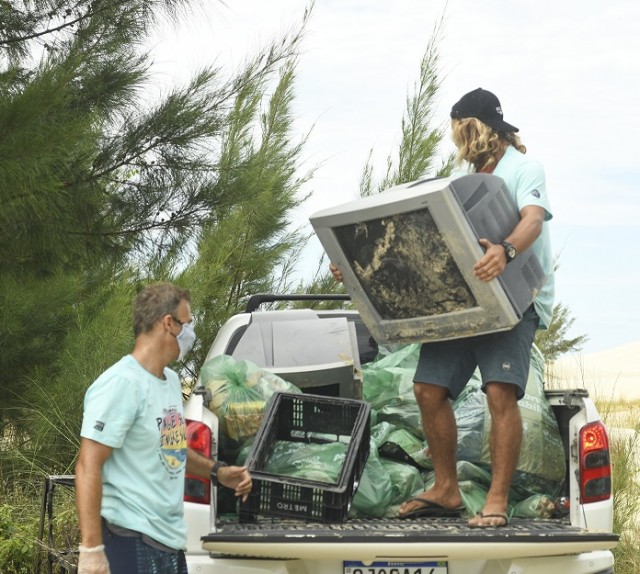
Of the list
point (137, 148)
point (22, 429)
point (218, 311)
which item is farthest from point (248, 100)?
point (22, 429)

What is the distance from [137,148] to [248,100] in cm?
304

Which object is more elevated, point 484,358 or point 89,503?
point 484,358

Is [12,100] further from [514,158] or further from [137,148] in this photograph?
[514,158]

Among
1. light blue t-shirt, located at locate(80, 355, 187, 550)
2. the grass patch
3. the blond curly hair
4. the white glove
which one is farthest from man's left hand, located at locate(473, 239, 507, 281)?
the grass patch

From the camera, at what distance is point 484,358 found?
4.69m

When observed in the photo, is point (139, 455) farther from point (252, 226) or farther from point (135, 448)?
point (252, 226)

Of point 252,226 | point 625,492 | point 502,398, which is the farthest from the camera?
point 252,226

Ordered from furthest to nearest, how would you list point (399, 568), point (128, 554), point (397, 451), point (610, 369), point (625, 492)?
point (610, 369) < point (625, 492) < point (397, 451) < point (399, 568) < point (128, 554)

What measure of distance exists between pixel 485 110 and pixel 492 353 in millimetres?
1124

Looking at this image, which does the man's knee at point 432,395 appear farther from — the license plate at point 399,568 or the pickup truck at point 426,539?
the license plate at point 399,568

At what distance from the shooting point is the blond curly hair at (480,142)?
4828mm

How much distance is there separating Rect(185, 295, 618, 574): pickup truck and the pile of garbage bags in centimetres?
12

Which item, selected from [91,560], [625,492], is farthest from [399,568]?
[625,492]

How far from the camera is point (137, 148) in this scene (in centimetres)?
853
